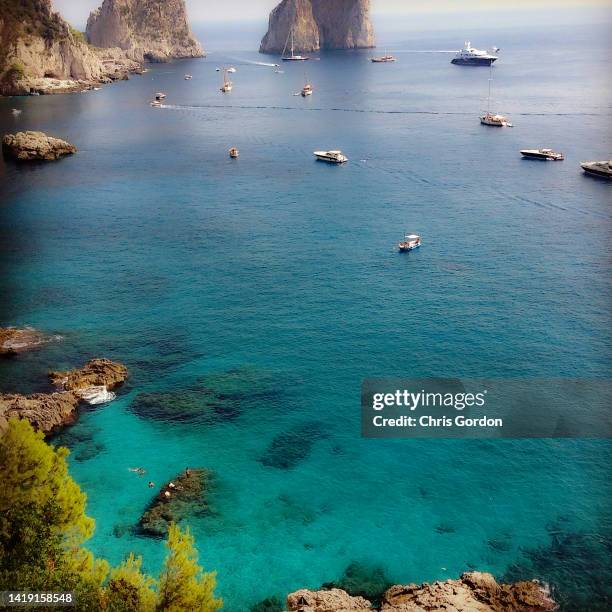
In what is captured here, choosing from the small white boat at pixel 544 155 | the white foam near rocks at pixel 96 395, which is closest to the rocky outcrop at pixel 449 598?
the white foam near rocks at pixel 96 395

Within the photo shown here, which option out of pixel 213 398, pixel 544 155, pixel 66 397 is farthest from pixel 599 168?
pixel 66 397

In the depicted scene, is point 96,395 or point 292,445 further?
point 96,395

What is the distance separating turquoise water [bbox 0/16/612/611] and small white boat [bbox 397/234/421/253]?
210 cm

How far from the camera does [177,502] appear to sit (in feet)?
211

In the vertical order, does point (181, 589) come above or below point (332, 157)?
below

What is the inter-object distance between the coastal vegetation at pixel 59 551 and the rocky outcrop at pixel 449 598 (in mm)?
8618

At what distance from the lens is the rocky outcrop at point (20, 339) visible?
3540 inches

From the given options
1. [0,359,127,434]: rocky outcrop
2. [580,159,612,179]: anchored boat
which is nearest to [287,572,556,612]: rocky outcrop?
[0,359,127,434]: rocky outcrop

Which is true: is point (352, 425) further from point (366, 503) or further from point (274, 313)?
point (274, 313)

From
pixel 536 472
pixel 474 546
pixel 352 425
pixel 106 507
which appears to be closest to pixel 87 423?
pixel 106 507

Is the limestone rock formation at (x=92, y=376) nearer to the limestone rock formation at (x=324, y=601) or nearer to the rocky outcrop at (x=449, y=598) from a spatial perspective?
the limestone rock formation at (x=324, y=601)

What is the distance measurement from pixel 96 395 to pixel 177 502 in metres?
22.0

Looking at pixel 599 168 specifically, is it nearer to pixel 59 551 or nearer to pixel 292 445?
pixel 292 445

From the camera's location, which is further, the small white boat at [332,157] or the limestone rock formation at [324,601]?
the small white boat at [332,157]
